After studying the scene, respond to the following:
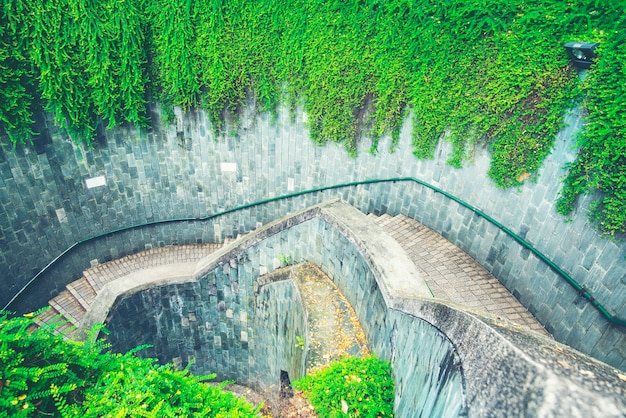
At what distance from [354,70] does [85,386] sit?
7593mm

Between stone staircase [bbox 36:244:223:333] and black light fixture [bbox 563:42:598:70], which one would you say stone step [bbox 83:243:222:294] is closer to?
stone staircase [bbox 36:244:223:333]

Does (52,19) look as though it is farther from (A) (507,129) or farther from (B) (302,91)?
(A) (507,129)

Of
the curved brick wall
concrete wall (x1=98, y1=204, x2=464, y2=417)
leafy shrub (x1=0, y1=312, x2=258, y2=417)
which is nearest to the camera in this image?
leafy shrub (x1=0, y1=312, x2=258, y2=417)

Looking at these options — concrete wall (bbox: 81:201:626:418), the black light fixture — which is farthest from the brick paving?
the black light fixture

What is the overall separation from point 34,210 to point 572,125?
11.5 meters

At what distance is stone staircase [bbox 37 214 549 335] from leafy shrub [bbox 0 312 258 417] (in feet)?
4.07

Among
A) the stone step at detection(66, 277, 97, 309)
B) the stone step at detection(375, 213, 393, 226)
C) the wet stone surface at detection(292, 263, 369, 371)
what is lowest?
the stone step at detection(66, 277, 97, 309)

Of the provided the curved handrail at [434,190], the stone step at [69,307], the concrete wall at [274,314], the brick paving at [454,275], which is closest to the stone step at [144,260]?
the stone step at [69,307]

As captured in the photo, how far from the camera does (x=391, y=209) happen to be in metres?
8.91

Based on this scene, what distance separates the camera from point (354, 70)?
8.36 metres

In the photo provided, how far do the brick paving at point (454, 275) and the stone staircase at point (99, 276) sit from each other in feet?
20.3

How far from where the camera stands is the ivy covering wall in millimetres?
5328

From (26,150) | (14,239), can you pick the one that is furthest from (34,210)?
(26,150)

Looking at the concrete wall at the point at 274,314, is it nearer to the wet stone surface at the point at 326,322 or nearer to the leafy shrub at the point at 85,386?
the wet stone surface at the point at 326,322
